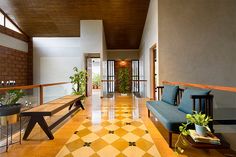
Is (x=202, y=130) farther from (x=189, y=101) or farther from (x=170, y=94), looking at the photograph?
(x=170, y=94)

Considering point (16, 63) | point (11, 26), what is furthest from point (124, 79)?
point (11, 26)

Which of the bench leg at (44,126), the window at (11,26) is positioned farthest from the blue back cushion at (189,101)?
the window at (11,26)

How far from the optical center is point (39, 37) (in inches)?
356

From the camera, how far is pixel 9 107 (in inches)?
93.8

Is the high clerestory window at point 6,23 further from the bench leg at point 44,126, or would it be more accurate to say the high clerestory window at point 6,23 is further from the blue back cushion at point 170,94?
the blue back cushion at point 170,94

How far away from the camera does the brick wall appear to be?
7.38 m

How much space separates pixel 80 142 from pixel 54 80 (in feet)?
23.5

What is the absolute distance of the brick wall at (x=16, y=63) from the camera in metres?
7.38

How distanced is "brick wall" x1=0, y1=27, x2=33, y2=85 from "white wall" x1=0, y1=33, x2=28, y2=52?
0.51 ft

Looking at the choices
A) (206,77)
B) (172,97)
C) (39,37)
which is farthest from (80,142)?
(39,37)

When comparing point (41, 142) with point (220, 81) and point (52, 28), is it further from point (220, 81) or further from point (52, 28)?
point (52, 28)

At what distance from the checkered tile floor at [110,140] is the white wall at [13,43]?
6.41 m

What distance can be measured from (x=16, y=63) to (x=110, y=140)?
304 inches

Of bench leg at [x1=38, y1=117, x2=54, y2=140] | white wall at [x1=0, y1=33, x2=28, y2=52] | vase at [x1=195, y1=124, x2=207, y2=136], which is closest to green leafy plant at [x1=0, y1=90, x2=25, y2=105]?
bench leg at [x1=38, y1=117, x2=54, y2=140]
